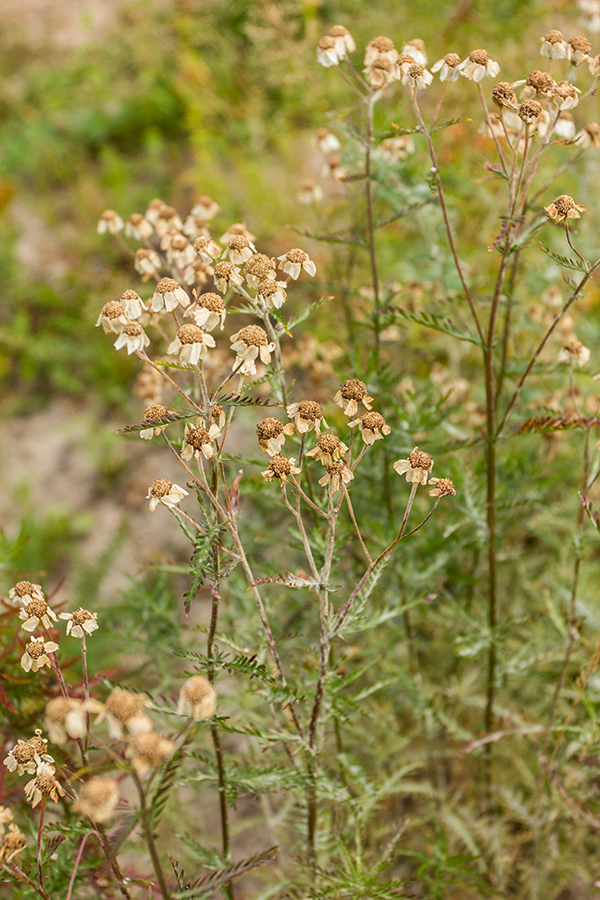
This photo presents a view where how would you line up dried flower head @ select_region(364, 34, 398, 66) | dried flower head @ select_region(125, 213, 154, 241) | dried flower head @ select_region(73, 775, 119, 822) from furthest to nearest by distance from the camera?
1. dried flower head @ select_region(125, 213, 154, 241)
2. dried flower head @ select_region(364, 34, 398, 66)
3. dried flower head @ select_region(73, 775, 119, 822)

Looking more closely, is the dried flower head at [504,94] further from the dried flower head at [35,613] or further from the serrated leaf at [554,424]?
the dried flower head at [35,613]

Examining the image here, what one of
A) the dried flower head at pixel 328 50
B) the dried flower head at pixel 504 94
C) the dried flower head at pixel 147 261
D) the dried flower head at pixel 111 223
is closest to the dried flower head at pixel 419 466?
the dried flower head at pixel 504 94

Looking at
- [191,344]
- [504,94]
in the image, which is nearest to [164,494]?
[191,344]

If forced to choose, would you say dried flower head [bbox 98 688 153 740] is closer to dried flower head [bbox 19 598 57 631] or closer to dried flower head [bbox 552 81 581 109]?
dried flower head [bbox 19 598 57 631]

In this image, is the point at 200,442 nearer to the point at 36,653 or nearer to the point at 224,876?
the point at 36,653

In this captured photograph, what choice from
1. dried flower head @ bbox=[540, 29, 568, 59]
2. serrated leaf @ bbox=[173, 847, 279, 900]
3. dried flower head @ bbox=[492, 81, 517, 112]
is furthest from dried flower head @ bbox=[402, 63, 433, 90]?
serrated leaf @ bbox=[173, 847, 279, 900]
